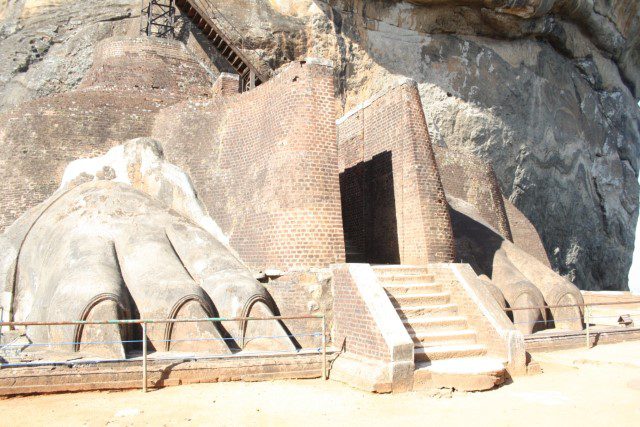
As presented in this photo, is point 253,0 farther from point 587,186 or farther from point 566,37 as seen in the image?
point 587,186

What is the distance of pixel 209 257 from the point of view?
32.8 ft

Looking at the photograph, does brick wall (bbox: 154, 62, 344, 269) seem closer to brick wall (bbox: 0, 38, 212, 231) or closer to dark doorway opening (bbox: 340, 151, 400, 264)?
dark doorway opening (bbox: 340, 151, 400, 264)

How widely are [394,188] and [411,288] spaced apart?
2625 mm

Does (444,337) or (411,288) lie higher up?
(411,288)

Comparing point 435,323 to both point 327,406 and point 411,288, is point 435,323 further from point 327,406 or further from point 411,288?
point 327,406

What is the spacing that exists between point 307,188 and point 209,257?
2059 mm

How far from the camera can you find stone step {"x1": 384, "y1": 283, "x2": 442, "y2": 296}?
9.28 metres

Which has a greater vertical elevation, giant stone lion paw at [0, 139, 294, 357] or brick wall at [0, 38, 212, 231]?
brick wall at [0, 38, 212, 231]

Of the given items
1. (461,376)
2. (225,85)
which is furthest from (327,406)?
(225,85)

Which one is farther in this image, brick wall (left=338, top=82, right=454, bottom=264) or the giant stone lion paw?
brick wall (left=338, top=82, right=454, bottom=264)

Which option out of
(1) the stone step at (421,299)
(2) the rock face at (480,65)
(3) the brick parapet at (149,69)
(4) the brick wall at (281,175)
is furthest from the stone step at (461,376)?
(2) the rock face at (480,65)

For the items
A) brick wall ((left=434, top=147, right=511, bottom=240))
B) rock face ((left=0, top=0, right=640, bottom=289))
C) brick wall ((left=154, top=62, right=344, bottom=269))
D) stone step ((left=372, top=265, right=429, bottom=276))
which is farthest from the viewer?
rock face ((left=0, top=0, right=640, bottom=289))

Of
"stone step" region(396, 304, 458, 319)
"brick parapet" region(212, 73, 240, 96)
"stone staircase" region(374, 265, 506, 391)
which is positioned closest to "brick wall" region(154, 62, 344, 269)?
"stone staircase" region(374, 265, 506, 391)

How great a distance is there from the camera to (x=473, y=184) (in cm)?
1922
